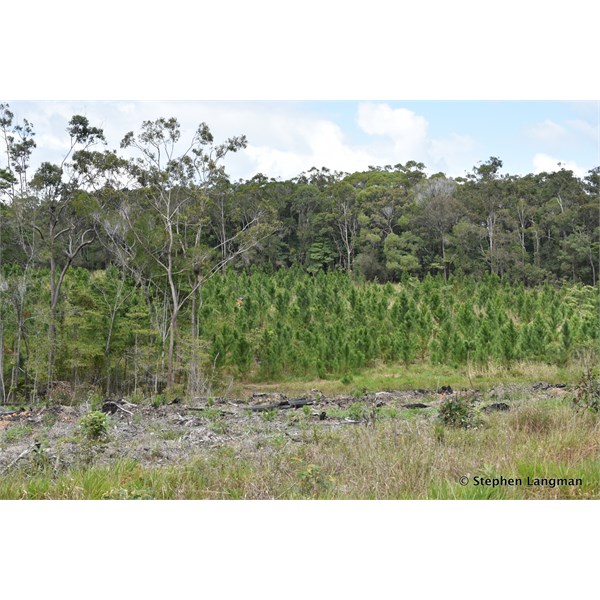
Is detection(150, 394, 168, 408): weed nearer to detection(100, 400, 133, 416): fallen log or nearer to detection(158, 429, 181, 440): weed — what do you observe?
detection(100, 400, 133, 416): fallen log

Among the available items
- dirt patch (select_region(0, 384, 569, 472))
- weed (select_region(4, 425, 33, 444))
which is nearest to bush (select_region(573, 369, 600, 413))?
dirt patch (select_region(0, 384, 569, 472))

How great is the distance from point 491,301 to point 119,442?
1384 cm

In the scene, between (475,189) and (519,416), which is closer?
(519,416)

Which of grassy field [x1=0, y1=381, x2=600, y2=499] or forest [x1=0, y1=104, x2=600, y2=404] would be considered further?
forest [x1=0, y1=104, x2=600, y2=404]

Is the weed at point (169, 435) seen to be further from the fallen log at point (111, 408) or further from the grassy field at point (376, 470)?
the fallen log at point (111, 408)

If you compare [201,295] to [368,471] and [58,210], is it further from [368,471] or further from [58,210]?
[368,471]

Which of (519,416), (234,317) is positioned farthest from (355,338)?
(519,416)

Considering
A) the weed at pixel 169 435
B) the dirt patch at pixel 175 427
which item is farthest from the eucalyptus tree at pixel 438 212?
the weed at pixel 169 435

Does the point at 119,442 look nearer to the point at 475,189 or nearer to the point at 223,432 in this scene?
the point at 223,432

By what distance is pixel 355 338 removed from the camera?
13.4m

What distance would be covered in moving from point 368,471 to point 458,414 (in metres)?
1.59

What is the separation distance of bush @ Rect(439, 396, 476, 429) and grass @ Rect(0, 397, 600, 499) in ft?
1.37

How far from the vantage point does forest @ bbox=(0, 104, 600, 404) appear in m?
11.0

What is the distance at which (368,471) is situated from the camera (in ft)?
12.7
